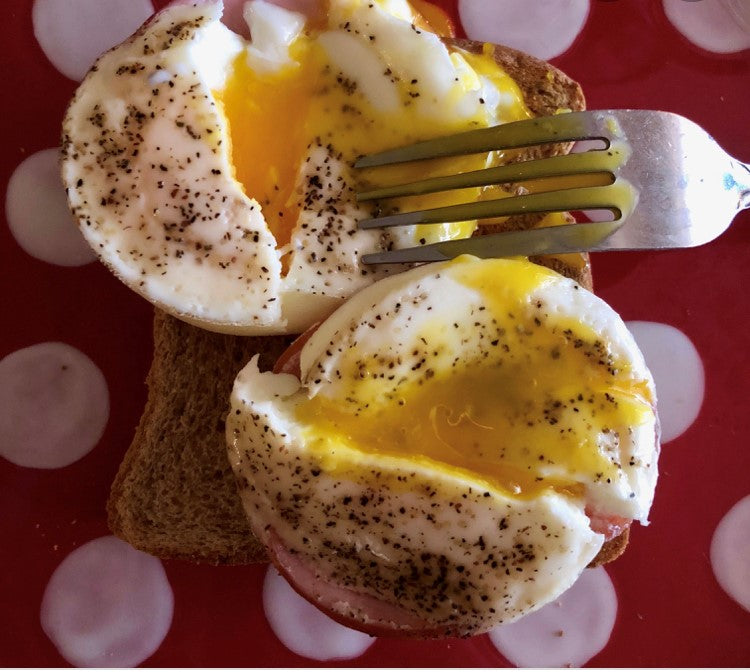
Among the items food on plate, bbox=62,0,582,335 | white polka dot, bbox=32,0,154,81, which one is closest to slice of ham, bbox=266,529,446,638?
food on plate, bbox=62,0,582,335

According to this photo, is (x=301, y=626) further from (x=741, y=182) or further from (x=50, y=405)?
(x=741, y=182)

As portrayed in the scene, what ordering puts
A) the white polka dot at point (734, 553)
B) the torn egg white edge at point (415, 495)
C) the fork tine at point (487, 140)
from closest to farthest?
1. the torn egg white edge at point (415, 495)
2. the fork tine at point (487, 140)
3. the white polka dot at point (734, 553)

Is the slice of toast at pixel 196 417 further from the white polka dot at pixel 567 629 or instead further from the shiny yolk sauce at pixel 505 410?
the white polka dot at pixel 567 629

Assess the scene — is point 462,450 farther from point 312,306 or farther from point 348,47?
point 348,47

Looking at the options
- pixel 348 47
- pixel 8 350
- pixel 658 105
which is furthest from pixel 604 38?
pixel 8 350

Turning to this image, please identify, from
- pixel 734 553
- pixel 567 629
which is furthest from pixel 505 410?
pixel 734 553

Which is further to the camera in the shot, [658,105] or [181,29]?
[658,105]

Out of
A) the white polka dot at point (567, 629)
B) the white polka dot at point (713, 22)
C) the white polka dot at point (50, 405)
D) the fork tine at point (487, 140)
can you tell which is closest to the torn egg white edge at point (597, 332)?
the fork tine at point (487, 140)
